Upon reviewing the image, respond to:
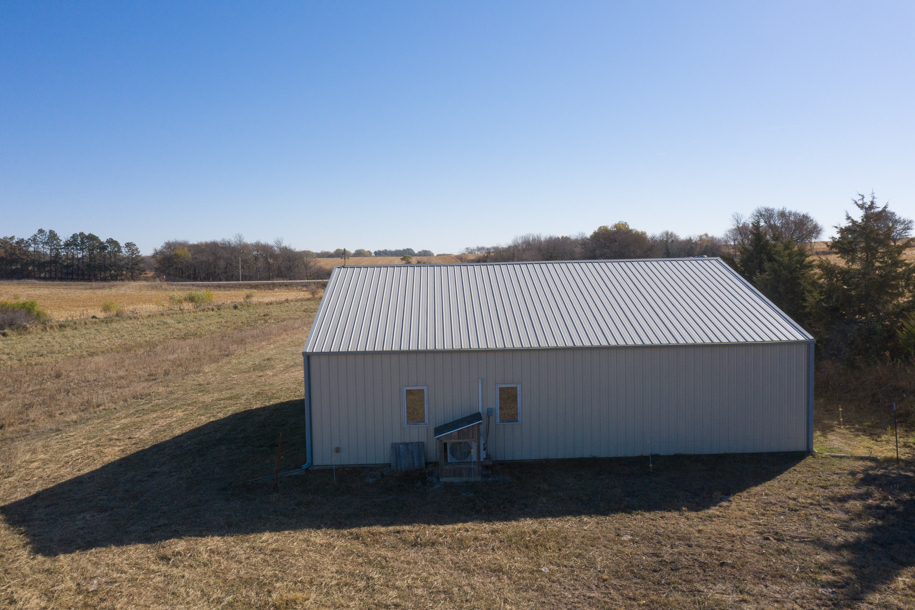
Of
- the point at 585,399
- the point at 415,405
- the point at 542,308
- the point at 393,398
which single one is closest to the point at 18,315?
the point at 393,398

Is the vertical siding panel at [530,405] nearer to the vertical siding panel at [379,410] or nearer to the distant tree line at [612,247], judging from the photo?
the vertical siding panel at [379,410]

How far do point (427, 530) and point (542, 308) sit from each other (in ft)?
23.7

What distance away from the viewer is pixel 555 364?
498 inches

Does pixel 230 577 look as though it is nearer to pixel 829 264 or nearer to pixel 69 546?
pixel 69 546

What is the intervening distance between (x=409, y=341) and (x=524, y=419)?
3541mm

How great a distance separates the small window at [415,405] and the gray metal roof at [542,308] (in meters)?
1.10

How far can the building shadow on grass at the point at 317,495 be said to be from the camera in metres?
9.71

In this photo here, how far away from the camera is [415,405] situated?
41.0 feet

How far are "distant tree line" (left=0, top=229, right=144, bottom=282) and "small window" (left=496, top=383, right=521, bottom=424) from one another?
90.5m

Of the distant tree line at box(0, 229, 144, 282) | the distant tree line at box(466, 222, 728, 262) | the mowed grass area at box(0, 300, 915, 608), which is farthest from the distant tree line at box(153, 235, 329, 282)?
the mowed grass area at box(0, 300, 915, 608)

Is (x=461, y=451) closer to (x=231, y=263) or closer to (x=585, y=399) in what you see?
(x=585, y=399)

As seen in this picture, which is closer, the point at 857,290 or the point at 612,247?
the point at 857,290

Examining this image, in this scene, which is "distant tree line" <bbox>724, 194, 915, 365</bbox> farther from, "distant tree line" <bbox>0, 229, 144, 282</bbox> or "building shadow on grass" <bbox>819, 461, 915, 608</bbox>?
"distant tree line" <bbox>0, 229, 144, 282</bbox>

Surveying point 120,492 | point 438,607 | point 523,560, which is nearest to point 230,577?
point 438,607
